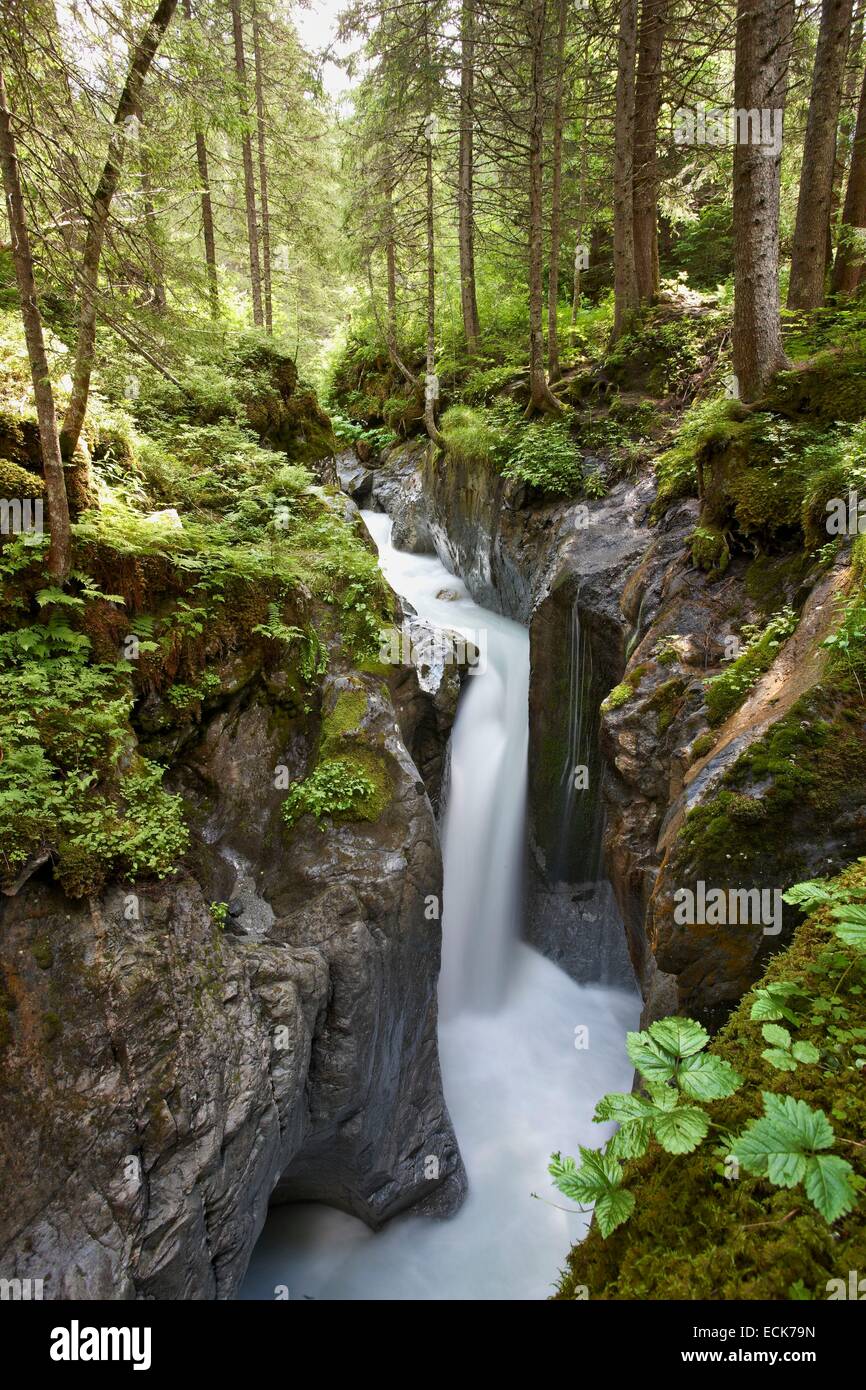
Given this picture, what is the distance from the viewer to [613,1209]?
1882 millimetres

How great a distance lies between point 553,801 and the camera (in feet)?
30.6

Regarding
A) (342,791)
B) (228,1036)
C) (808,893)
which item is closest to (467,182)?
(342,791)

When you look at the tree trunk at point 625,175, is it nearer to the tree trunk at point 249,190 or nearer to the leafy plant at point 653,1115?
the tree trunk at point 249,190

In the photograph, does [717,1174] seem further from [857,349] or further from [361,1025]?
[857,349]

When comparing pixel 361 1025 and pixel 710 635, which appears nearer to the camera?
pixel 361 1025

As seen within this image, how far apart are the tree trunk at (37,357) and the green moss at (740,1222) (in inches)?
227

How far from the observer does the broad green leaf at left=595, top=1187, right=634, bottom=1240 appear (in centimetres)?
183

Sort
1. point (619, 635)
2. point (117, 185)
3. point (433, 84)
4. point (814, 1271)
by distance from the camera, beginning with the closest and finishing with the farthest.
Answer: point (814, 1271), point (117, 185), point (619, 635), point (433, 84)

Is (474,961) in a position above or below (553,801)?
below

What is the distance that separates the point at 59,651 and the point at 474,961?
22.5 feet

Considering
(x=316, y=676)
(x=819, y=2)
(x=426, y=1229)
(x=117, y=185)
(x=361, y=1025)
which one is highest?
(x=819, y=2)

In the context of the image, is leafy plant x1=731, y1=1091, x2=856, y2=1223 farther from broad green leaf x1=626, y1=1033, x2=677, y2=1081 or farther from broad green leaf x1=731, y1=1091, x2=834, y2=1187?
broad green leaf x1=626, y1=1033, x2=677, y2=1081

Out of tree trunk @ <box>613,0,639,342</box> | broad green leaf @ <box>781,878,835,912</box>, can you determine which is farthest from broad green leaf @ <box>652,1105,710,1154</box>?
tree trunk @ <box>613,0,639,342</box>

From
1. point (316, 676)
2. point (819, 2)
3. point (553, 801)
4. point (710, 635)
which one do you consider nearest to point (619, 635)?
point (710, 635)
